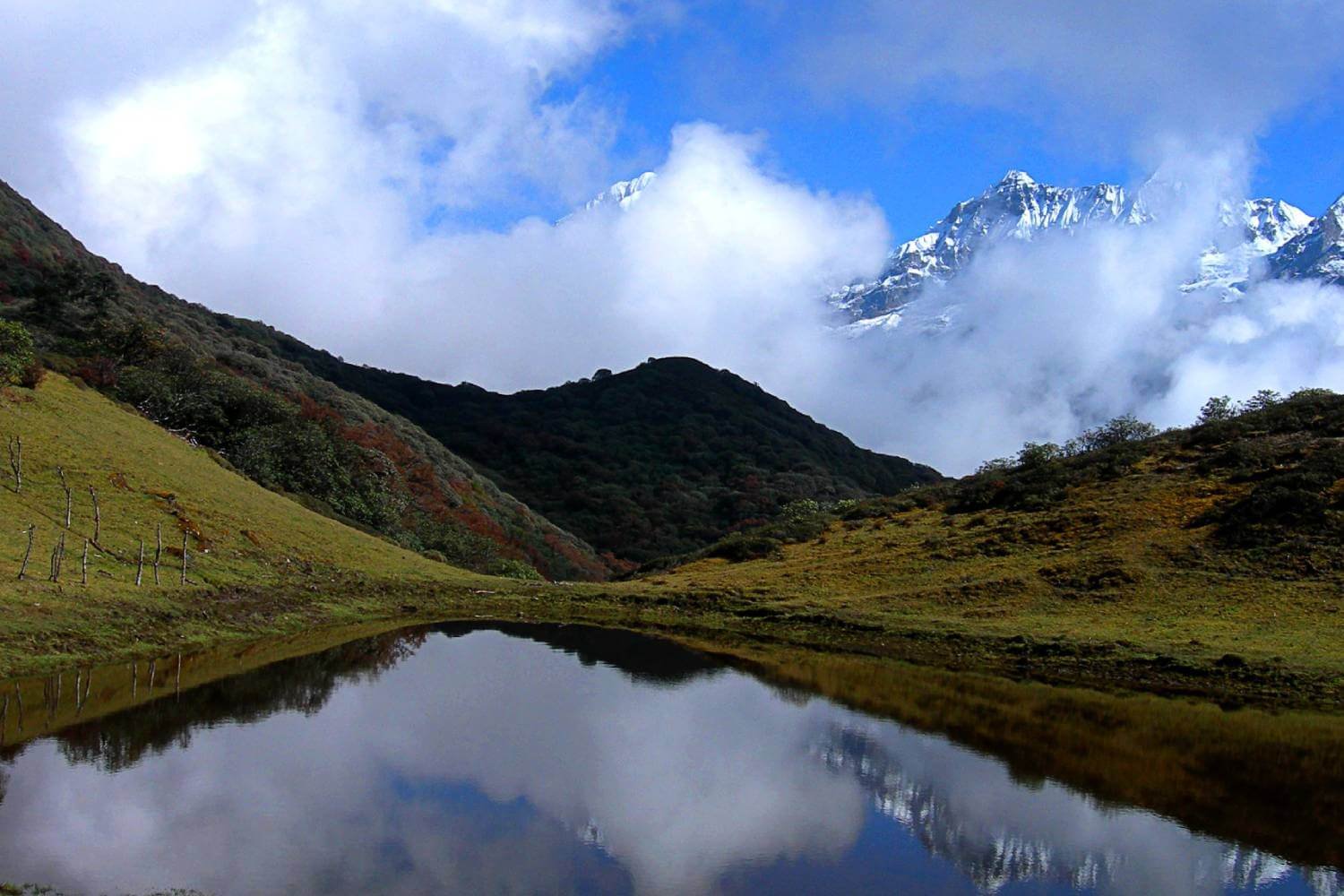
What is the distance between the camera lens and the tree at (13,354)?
149 feet

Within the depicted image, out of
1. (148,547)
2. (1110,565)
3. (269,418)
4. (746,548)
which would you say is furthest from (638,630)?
(269,418)

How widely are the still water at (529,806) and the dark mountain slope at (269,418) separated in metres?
42.5

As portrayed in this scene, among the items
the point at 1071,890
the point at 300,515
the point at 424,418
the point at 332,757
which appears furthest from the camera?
the point at 424,418

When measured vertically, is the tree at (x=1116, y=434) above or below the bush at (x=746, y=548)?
above

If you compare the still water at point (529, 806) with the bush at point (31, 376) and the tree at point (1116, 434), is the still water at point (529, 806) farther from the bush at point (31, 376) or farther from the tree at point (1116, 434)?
the tree at point (1116, 434)

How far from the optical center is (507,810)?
19.1 meters

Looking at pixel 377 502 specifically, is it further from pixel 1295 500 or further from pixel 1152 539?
pixel 1295 500

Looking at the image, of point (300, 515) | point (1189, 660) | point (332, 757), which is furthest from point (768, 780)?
point (300, 515)

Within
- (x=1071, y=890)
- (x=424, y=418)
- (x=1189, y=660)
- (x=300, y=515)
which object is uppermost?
(x=424, y=418)

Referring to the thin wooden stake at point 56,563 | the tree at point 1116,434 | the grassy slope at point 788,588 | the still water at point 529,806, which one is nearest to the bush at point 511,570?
the grassy slope at point 788,588

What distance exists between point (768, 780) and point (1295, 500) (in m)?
35.5

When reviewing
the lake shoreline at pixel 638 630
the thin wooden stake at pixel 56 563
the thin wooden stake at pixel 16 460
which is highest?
the thin wooden stake at pixel 16 460

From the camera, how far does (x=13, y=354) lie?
4662 centimetres

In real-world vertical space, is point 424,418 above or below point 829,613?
above
